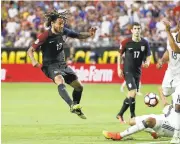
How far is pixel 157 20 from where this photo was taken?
96.9 feet

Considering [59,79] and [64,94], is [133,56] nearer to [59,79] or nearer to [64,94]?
[59,79]

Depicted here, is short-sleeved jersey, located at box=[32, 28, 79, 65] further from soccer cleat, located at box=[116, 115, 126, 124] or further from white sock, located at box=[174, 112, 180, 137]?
white sock, located at box=[174, 112, 180, 137]

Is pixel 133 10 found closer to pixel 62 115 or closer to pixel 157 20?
pixel 157 20

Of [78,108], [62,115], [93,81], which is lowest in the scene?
[93,81]

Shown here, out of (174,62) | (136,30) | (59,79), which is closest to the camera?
(59,79)

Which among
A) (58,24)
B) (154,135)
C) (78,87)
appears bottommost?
(154,135)

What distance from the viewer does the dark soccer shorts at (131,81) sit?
15.3m

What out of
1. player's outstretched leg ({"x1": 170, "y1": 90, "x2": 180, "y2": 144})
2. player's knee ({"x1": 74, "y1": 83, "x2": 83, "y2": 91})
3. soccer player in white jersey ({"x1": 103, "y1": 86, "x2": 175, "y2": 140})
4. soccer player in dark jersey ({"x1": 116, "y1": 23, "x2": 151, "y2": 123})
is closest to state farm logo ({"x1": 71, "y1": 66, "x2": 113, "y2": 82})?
soccer player in dark jersey ({"x1": 116, "y1": 23, "x2": 151, "y2": 123})

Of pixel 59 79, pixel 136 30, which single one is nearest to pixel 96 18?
pixel 136 30

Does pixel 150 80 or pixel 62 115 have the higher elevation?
pixel 62 115

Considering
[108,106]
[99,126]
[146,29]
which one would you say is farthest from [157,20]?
[99,126]

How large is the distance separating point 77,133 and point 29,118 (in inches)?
124

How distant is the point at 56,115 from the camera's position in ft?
54.7

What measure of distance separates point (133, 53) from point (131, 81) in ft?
2.52
